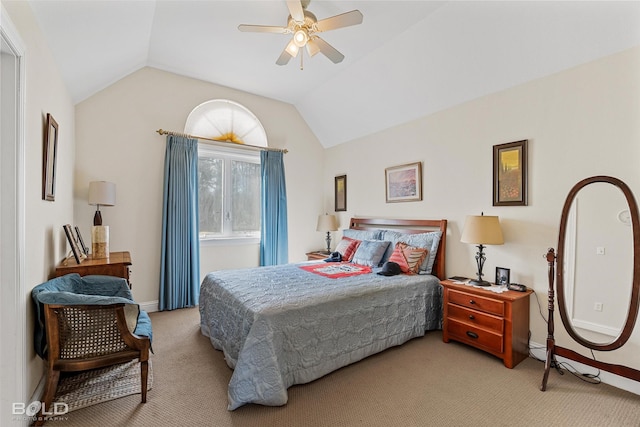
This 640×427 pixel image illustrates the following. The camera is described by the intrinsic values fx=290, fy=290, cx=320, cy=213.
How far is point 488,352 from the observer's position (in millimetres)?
2660

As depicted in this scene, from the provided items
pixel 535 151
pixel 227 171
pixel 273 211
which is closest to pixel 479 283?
pixel 535 151

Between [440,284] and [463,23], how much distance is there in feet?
8.35

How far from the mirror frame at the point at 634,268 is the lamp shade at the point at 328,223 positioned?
10.00 ft

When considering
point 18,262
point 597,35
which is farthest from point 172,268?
point 597,35

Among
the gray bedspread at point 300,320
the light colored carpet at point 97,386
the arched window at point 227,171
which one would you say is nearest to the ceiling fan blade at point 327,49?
the gray bedspread at point 300,320

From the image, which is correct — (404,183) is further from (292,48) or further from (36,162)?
(36,162)

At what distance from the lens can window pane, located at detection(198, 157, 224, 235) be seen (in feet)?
14.3

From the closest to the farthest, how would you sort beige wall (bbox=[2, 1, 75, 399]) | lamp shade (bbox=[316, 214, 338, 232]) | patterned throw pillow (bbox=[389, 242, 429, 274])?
1. beige wall (bbox=[2, 1, 75, 399])
2. patterned throw pillow (bbox=[389, 242, 429, 274])
3. lamp shade (bbox=[316, 214, 338, 232])

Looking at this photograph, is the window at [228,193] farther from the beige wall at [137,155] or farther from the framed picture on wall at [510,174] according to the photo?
the framed picture on wall at [510,174]

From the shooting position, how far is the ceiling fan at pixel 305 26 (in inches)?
87.7

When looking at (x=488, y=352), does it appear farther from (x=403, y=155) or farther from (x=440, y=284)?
(x=403, y=155)

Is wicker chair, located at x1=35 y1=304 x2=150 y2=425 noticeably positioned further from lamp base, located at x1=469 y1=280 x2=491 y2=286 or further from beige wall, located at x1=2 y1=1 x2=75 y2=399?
lamp base, located at x1=469 y1=280 x2=491 y2=286

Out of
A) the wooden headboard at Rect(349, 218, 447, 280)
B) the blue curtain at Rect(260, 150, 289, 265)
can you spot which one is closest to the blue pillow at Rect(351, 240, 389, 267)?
the wooden headboard at Rect(349, 218, 447, 280)

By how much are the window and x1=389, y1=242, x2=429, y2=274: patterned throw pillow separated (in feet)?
7.97
